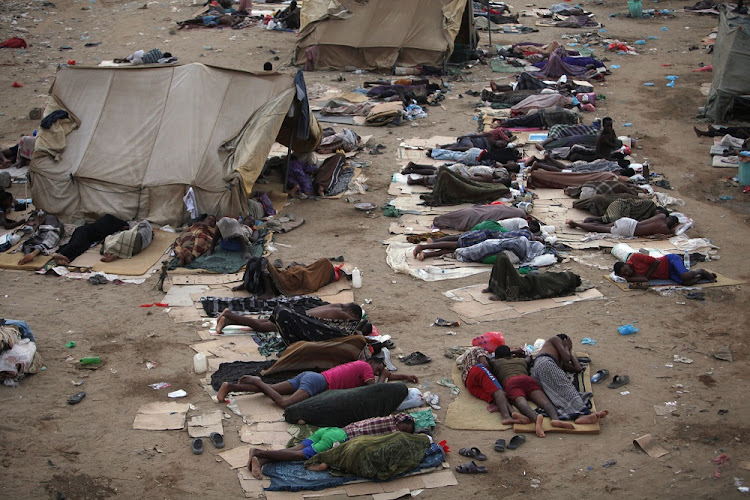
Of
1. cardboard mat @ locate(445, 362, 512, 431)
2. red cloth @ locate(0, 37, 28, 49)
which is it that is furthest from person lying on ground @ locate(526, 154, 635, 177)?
red cloth @ locate(0, 37, 28, 49)

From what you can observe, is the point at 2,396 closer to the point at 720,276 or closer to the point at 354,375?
the point at 354,375

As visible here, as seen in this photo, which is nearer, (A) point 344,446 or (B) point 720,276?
(A) point 344,446

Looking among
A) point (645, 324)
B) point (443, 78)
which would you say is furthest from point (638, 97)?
point (645, 324)

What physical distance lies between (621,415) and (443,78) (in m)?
12.0

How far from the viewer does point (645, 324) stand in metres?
8.02

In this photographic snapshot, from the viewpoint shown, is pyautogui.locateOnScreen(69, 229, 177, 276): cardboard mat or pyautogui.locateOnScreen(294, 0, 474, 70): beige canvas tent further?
pyautogui.locateOnScreen(294, 0, 474, 70): beige canvas tent

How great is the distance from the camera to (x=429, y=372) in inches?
287

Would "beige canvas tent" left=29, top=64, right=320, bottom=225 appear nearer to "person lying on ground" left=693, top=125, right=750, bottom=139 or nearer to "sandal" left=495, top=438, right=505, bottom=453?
"sandal" left=495, top=438, right=505, bottom=453

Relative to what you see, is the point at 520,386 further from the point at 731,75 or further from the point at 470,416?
the point at 731,75

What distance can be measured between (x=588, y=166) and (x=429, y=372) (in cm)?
608

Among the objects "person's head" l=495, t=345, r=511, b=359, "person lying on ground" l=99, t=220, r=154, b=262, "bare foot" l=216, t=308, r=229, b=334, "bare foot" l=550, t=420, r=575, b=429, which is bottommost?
"person lying on ground" l=99, t=220, r=154, b=262

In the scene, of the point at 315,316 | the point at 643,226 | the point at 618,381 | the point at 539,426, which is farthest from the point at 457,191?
the point at 539,426

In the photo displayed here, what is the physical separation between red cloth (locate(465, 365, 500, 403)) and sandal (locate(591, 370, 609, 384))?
0.95 m

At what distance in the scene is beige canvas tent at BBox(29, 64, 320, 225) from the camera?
10539 millimetres
